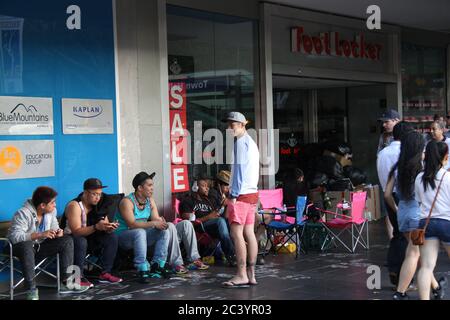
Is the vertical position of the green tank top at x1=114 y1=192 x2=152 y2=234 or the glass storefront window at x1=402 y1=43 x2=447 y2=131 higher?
the glass storefront window at x1=402 y1=43 x2=447 y2=131

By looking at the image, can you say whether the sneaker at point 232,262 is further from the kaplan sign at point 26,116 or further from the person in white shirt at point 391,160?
the kaplan sign at point 26,116

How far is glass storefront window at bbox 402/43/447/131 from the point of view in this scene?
650 inches

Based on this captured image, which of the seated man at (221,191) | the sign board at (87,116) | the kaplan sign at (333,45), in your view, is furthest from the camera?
the kaplan sign at (333,45)

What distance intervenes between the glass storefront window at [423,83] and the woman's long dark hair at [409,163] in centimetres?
928

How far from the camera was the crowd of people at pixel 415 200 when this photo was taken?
21.5 feet

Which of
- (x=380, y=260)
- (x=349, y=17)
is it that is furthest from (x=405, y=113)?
(x=380, y=260)

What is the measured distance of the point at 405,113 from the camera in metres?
16.7

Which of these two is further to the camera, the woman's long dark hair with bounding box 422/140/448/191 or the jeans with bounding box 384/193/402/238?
the jeans with bounding box 384/193/402/238

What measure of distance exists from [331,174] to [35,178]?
6502 millimetres

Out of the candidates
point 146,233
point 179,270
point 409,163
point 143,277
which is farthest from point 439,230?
point 146,233

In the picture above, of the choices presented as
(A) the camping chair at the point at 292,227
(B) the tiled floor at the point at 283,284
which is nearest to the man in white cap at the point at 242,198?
(B) the tiled floor at the point at 283,284

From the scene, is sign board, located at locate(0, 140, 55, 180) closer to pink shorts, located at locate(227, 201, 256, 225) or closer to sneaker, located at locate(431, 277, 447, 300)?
pink shorts, located at locate(227, 201, 256, 225)

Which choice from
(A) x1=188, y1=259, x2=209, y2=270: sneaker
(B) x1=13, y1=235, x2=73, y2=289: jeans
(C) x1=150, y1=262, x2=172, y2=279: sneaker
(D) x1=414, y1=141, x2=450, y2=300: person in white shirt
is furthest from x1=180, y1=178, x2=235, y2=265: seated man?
(D) x1=414, y1=141, x2=450, y2=300: person in white shirt

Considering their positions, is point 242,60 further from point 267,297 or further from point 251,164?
point 267,297
